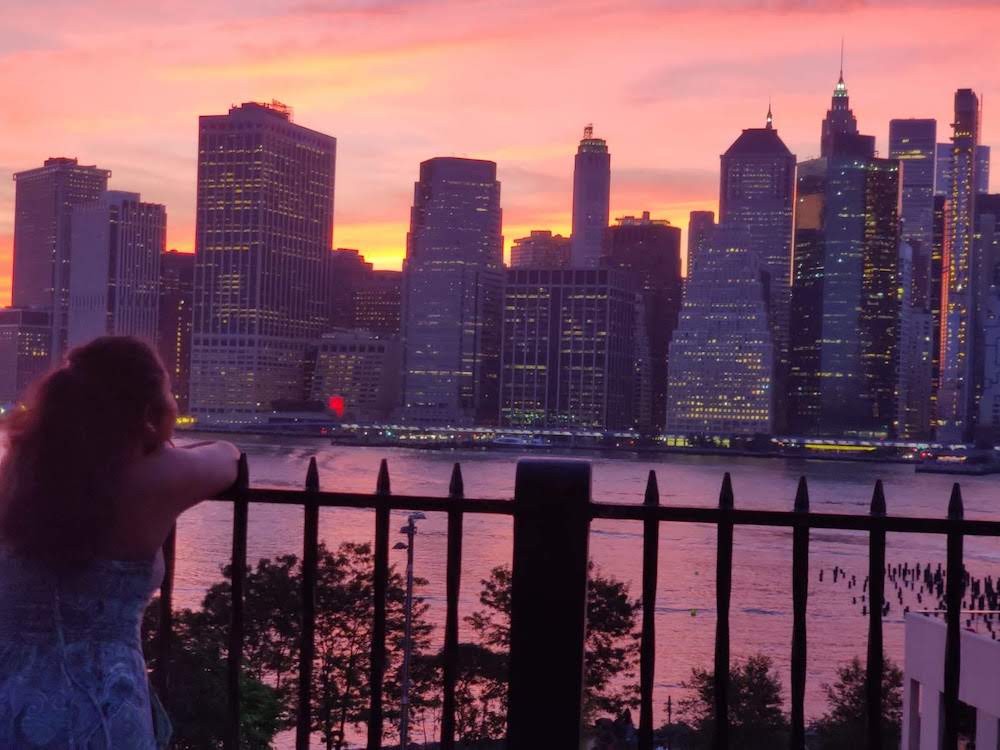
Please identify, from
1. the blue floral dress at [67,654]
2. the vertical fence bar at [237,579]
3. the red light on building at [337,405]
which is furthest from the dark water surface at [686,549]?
the red light on building at [337,405]

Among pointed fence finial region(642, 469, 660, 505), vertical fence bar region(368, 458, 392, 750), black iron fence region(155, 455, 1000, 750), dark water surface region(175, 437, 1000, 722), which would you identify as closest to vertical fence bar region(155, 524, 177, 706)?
black iron fence region(155, 455, 1000, 750)

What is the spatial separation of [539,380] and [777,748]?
535 ft

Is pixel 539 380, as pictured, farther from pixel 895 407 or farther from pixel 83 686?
pixel 83 686

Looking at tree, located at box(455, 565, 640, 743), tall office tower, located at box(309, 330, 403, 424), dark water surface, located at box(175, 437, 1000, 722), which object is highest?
tall office tower, located at box(309, 330, 403, 424)

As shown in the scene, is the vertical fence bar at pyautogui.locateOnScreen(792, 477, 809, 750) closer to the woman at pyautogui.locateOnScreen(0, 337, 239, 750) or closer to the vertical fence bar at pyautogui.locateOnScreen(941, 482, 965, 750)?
the vertical fence bar at pyautogui.locateOnScreen(941, 482, 965, 750)

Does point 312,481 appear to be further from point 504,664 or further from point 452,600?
point 504,664

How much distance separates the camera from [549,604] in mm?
3723

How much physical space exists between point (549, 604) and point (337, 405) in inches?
7116

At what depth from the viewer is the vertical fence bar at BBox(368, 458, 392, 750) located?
356 cm

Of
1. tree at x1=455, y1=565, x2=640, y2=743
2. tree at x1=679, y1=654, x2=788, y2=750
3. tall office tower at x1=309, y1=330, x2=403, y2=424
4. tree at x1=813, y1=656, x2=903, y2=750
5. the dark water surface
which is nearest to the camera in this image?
tree at x1=455, y1=565, x2=640, y2=743

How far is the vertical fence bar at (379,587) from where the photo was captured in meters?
3.56

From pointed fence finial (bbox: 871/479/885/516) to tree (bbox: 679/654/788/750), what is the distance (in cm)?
2702

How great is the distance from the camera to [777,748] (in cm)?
3022

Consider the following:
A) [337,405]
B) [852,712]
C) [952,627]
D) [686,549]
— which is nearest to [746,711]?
[852,712]
